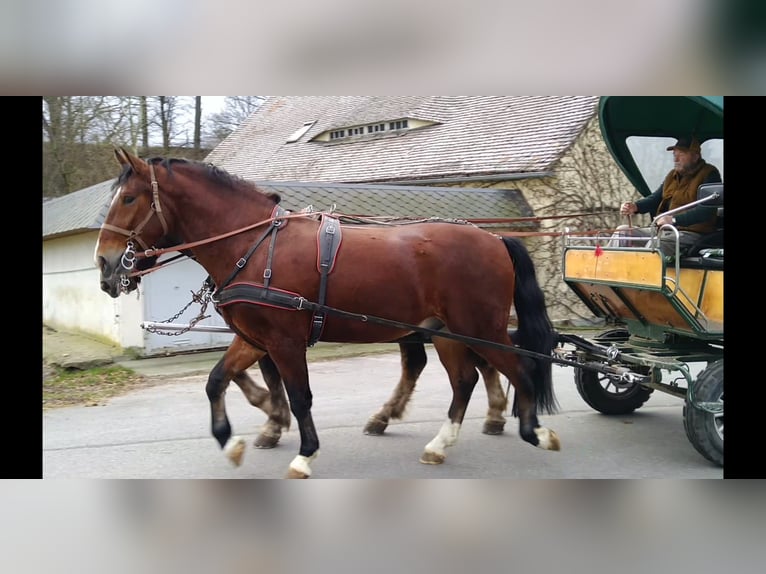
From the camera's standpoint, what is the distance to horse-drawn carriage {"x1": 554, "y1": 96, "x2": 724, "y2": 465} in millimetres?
4395

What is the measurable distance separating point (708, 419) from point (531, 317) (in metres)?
1.28

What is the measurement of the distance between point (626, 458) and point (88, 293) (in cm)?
705

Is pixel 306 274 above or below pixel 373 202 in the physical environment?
below

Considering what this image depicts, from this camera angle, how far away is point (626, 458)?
188 inches

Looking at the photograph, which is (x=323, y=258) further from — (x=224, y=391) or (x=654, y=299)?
(x=654, y=299)

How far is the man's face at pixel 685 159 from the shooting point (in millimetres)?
4914

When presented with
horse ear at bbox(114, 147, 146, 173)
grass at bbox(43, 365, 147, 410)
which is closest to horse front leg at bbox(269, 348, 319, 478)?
horse ear at bbox(114, 147, 146, 173)

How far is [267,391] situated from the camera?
4.97 m

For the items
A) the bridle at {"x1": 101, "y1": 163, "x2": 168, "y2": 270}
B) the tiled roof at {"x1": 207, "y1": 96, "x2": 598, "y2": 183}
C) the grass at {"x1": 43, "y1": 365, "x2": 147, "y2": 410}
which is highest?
the tiled roof at {"x1": 207, "y1": 96, "x2": 598, "y2": 183}

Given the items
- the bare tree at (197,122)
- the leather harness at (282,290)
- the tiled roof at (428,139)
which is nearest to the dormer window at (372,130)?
the tiled roof at (428,139)

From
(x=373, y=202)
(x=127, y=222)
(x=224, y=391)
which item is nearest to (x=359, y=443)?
(x=224, y=391)

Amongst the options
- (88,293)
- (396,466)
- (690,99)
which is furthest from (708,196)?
(88,293)

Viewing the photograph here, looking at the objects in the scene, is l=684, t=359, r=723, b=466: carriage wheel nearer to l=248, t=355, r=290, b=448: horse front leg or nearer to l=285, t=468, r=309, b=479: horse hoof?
l=285, t=468, r=309, b=479: horse hoof
